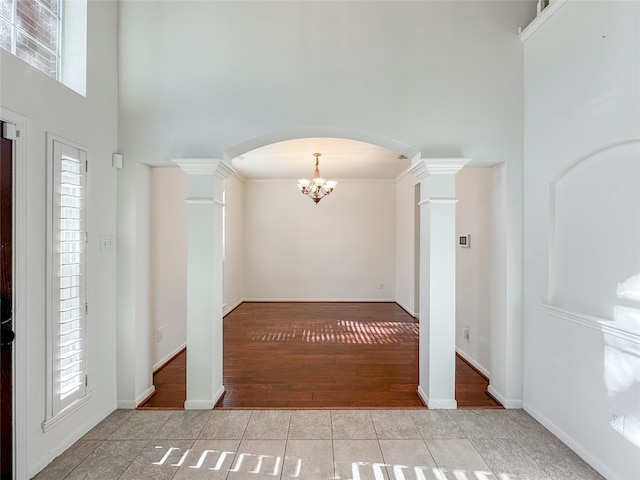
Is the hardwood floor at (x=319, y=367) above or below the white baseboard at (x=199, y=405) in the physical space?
below

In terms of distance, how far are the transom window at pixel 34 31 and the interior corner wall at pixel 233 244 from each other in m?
3.56

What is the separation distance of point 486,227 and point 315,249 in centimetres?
430

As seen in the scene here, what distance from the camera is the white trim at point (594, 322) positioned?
1665 mm

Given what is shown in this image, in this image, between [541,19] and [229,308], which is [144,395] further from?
[541,19]

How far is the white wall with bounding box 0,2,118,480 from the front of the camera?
183 centimetres

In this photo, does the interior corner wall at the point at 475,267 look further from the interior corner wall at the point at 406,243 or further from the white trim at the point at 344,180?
the white trim at the point at 344,180

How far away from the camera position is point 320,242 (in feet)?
23.2

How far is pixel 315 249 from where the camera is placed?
707 cm

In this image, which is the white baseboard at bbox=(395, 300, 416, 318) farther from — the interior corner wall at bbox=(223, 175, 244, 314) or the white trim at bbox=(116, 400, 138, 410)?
the white trim at bbox=(116, 400, 138, 410)

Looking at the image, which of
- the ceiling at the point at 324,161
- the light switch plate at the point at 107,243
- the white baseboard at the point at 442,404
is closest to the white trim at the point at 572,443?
the white baseboard at the point at 442,404

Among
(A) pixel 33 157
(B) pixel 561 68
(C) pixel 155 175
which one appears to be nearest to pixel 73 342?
(A) pixel 33 157

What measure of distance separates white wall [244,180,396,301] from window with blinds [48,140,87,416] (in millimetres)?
4841

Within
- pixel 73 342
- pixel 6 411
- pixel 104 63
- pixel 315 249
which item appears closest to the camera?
pixel 6 411

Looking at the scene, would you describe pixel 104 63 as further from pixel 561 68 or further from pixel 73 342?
pixel 561 68
